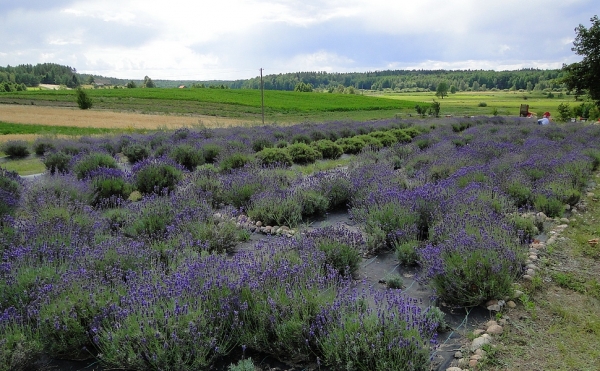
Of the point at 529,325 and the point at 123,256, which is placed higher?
the point at 123,256

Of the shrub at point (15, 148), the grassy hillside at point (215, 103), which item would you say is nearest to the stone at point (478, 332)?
the shrub at point (15, 148)

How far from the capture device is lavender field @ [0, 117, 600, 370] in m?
2.97

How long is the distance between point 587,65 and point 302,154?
796 inches

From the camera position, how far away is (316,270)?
13.2 ft

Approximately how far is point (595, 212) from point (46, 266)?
834 centimetres

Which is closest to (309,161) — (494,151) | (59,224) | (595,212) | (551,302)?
(494,151)

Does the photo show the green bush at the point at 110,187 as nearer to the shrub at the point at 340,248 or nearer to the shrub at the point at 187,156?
the shrub at the point at 187,156

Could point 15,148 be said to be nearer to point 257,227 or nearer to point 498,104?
point 257,227

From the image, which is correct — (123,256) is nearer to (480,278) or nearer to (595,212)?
(480,278)

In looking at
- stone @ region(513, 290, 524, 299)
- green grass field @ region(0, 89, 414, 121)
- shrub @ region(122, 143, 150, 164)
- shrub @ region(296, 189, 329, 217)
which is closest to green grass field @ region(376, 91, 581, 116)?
green grass field @ region(0, 89, 414, 121)

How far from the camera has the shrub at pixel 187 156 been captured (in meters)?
12.0

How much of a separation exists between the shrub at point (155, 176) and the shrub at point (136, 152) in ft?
14.7

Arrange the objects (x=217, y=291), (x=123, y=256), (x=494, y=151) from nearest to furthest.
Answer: (x=217, y=291)
(x=123, y=256)
(x=494, y=151)

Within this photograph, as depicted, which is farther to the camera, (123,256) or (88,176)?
(88,176)
